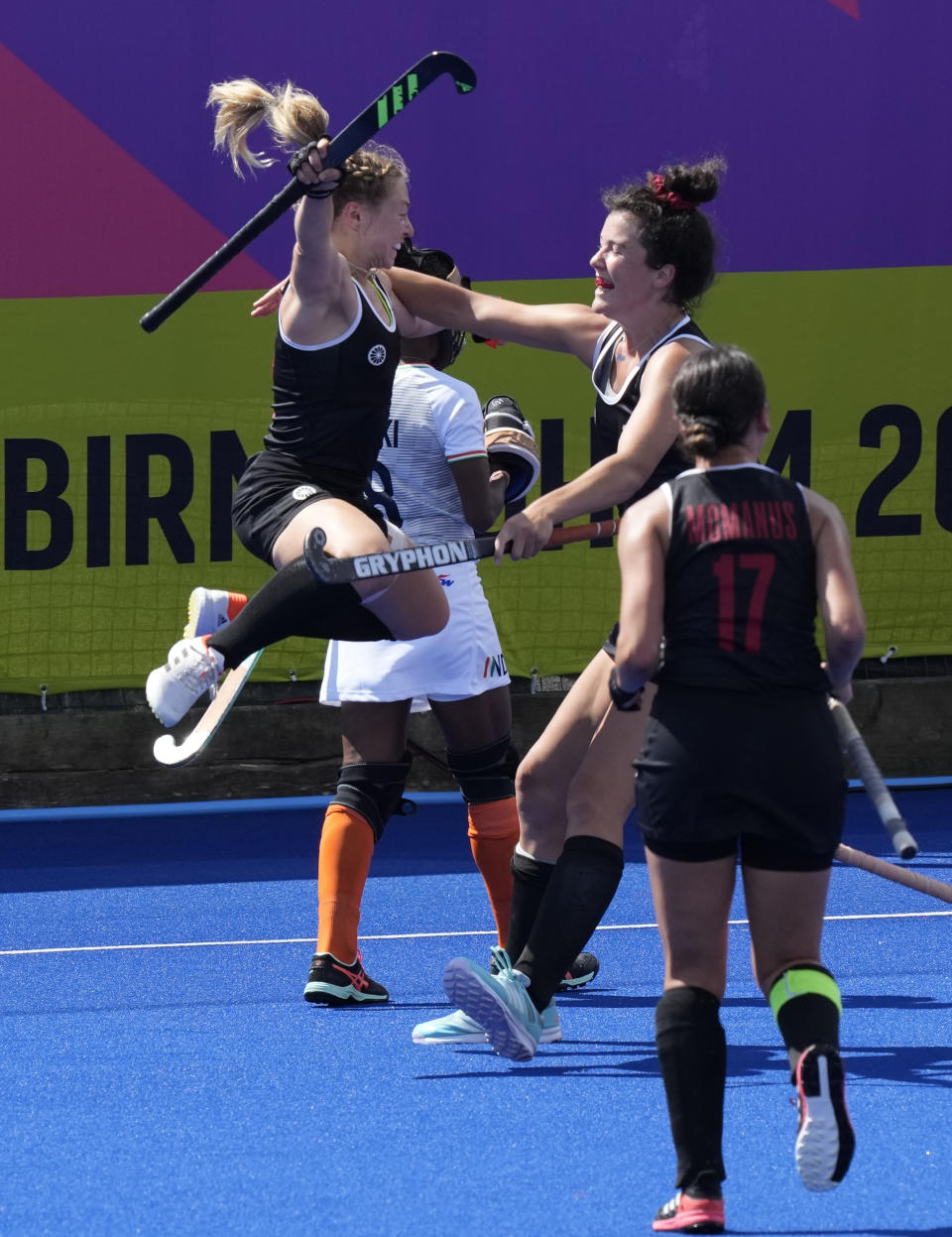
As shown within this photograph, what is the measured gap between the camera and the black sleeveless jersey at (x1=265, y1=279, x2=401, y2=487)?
4215 millimetres

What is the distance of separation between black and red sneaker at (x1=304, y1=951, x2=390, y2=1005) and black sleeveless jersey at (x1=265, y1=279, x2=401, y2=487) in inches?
50.0

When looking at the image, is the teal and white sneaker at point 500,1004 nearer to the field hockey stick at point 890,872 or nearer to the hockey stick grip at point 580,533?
the field hockey stick at point 890,872

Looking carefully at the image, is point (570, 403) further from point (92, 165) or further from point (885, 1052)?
point (885, 1052)

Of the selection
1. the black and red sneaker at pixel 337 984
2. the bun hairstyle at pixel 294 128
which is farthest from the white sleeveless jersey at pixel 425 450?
the black and red sneaker at pixel 337 984

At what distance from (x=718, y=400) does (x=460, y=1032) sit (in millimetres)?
1932

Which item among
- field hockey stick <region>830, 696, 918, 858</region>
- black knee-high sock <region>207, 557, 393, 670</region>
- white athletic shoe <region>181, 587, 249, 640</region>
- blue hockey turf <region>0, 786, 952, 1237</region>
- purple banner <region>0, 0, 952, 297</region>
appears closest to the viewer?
field hockey stick <region>830, 696, 918, 858</region>

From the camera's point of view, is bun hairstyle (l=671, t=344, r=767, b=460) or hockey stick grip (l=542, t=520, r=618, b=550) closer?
bun hairstyle (l=671, t=344, r=767, b=460)

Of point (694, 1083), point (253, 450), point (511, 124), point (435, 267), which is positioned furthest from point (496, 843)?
point (511, 124)

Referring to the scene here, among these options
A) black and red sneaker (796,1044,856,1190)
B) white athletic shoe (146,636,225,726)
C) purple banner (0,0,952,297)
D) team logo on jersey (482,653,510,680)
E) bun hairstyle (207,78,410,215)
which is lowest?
black and red sneaker (796,1044,856,1190)

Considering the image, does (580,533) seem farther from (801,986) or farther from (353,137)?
(801,986)

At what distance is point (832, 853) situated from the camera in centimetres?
312

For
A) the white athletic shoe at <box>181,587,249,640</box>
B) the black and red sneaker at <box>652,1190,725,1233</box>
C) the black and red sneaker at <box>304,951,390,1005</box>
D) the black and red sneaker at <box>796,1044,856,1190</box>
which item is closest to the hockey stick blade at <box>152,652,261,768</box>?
the white athletic shoe at <box>181,587,249,640</box>

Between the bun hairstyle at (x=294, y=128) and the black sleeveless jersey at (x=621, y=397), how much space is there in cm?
62

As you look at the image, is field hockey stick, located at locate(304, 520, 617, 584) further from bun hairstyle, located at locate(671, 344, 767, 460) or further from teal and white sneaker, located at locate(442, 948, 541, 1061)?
teal and white sneaker, located at locate(442, 948, 541, 1061)
